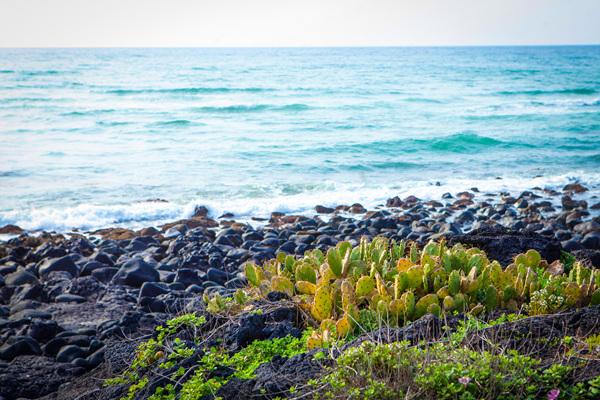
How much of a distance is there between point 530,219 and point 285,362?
8.94m

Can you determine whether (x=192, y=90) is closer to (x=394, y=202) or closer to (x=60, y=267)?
(x=394, y=202)

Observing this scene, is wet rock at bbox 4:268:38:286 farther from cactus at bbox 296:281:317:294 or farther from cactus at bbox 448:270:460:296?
cactus at bbox 448:270:460:296

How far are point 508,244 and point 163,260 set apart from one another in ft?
16.2

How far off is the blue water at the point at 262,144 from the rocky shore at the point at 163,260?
120 cm

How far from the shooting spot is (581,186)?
14211 mm

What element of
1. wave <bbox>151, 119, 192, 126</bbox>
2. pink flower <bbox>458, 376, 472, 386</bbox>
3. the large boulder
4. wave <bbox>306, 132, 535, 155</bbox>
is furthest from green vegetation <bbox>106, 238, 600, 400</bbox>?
wave <bbox>151, 119, 192, 126</bbox>

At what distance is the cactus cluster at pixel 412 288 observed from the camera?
4.23 meters

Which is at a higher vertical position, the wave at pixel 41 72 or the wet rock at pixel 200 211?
the wave at pixel 41 72

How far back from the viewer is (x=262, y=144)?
67.8 ft

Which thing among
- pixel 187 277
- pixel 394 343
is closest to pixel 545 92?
pixel 187 277

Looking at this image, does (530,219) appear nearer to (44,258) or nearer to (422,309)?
(422,309)

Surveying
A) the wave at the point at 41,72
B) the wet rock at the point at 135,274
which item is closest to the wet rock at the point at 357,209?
the wet rock at the point at 135,274

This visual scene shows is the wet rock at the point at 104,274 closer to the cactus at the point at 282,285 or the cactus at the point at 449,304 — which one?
the cactus at the point at 282,285

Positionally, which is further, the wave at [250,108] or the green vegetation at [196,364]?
the wave at [250,108]
